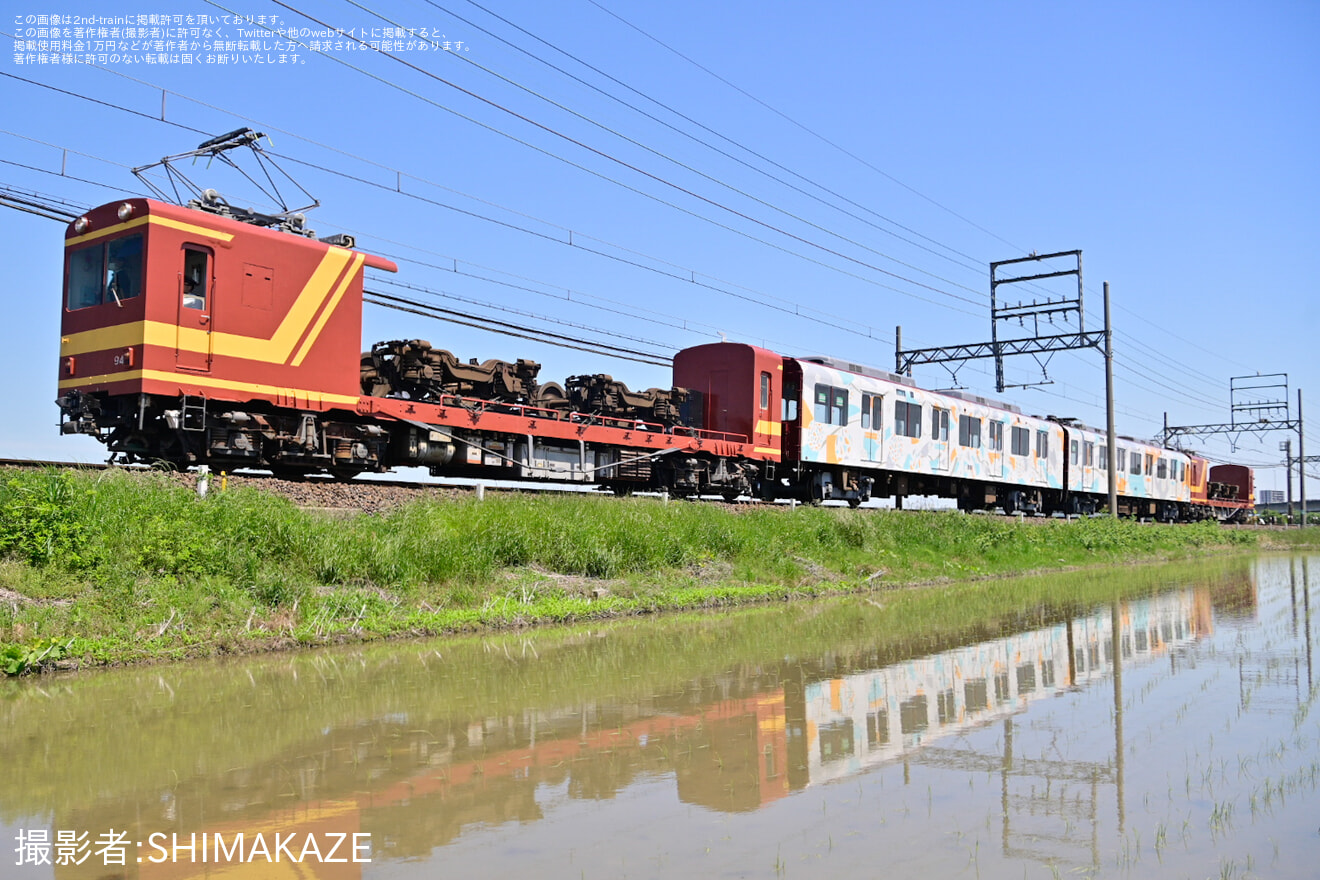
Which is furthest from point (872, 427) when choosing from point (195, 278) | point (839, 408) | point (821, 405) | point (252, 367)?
point (195, 278)

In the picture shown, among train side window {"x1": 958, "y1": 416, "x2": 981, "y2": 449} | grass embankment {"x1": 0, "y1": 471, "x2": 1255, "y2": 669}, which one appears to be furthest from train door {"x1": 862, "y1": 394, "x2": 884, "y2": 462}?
grass embankment {"x1": 0, "y1": 471, "x2": 1255, "y2": 669}

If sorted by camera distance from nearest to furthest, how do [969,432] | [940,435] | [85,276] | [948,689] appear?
[948,689]
[85,276]
[940,435]
[969,432]

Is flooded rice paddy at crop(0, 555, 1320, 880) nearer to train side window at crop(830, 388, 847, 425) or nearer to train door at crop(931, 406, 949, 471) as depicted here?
train side window at crop(830, 388, 847, 425)

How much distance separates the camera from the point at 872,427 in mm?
25297

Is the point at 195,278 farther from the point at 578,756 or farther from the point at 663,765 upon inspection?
the point at 663,765

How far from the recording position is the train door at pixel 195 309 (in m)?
13.1

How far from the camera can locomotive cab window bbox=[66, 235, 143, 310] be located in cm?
1297

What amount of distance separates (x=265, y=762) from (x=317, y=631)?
168 inches

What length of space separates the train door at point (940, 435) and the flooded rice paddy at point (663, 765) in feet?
60.6

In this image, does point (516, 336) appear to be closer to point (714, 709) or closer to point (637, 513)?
point (637, 513)

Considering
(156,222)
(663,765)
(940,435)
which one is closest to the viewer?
(663,765)

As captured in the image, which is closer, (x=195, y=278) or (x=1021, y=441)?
(x=195, y=278)

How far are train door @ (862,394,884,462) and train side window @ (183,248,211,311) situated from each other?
1608cm

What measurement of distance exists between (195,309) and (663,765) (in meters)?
10.5
